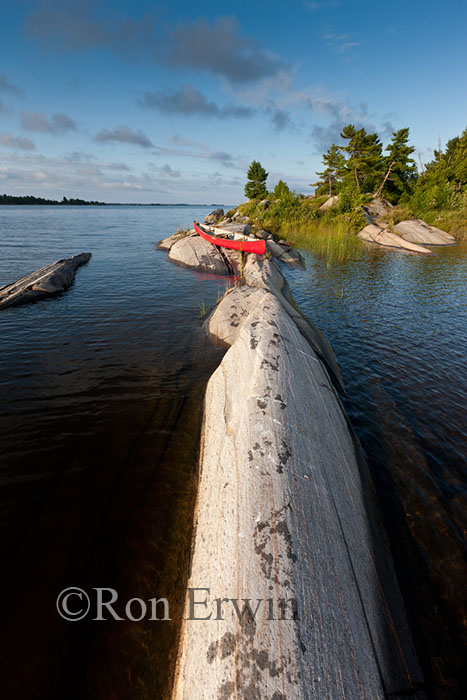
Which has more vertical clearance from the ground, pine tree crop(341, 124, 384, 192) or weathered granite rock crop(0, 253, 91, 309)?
pine tree crop(341, 124, 384, 192)

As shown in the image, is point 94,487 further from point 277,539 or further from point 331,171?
point 331,171

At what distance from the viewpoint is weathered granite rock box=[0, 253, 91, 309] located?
12.4 metres

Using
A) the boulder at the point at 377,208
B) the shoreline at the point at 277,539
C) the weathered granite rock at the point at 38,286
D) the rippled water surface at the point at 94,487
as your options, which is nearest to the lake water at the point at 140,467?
the rippled water surface at the point at 94,487

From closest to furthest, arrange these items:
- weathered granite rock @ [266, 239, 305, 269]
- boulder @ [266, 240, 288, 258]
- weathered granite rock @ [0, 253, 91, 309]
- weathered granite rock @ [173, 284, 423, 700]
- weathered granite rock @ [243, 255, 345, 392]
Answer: weathered granite rock @ [173, 284, 423, 700] < weathered granite rock @ [243, 255, 345, 392] < weathered granite rock @ [0, 253, 91, 309] < weathered granite rock @ [266, 239, 305, 269] < boulder @ [266, 240, 288, 258]

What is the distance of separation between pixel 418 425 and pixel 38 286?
55.8 feet

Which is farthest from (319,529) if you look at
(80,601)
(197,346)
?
(197,346)

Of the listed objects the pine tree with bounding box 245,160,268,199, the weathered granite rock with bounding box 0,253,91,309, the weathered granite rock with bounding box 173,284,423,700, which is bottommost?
the weathered granite rock with bounding box 173,284,423,700

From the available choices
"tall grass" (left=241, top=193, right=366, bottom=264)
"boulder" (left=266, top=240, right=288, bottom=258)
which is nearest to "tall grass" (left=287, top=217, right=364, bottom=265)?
"tall grass" (left=241, top=193, right=366, bottom=264)

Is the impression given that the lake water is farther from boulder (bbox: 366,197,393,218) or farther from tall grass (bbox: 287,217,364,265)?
boulder (bbox: 366,197,393,218)

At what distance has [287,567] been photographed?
273cm

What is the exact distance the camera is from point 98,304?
12.9 m

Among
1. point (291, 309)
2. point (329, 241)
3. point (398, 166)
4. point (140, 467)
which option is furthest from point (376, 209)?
point (140, 467)

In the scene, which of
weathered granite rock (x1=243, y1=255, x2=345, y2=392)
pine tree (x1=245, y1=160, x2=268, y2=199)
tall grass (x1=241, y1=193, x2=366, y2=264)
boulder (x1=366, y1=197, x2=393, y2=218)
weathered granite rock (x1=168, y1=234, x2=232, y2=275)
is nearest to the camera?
weathered granite rock (x1=243, y1=255, x2=345, y2=392)

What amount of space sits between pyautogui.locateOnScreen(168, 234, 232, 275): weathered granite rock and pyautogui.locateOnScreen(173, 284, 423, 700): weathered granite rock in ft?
49.9
